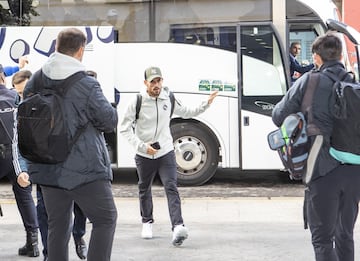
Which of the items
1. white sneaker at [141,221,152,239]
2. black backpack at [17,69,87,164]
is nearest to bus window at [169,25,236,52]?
white sneaker at [141,221,152,239]

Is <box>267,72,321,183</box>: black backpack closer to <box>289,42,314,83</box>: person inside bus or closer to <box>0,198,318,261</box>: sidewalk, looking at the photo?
<box>0,198,318,261</box>: sidewalk

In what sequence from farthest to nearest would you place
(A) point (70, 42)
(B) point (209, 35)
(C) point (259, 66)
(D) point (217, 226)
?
(B) point (209, 35) → (C) point (259, 66) → (D) point (217, 226) → (A) point (70, 42)

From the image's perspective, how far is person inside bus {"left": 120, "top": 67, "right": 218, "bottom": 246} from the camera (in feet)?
21.5

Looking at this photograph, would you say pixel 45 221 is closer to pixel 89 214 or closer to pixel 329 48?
pixel 89 214

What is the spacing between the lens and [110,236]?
14.1ft

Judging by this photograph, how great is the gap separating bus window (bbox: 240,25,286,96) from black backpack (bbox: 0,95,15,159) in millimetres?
5380

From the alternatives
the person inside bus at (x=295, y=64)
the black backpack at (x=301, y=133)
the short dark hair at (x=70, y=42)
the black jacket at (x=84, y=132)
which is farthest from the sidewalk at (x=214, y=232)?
the short dark hair at (x=70, y=42)

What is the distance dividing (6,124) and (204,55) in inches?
210

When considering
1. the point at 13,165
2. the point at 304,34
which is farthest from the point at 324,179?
the point at 304,34

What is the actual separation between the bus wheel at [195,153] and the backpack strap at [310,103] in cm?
647

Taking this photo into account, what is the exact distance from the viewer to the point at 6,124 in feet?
19.0

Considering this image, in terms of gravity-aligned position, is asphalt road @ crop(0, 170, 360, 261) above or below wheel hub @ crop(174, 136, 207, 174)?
below

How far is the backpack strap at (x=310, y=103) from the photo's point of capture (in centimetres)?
425

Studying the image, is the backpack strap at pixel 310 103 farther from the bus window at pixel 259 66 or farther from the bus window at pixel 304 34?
the bus window at pixel 304 34
